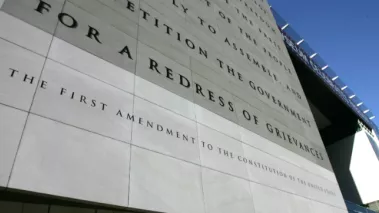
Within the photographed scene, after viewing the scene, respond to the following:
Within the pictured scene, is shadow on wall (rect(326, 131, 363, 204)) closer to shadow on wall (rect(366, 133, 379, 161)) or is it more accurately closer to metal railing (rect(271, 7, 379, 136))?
shadow on wall (rect(366, 133, 379, 161))

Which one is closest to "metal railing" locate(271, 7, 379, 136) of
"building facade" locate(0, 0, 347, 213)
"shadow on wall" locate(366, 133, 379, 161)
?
"shadow on wall" locate(366, 133, 379, 161)

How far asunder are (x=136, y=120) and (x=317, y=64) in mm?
30056

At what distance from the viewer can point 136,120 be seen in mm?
6125

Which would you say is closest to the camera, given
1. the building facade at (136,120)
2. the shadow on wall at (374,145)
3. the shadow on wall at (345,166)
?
the building facade at (136,120)

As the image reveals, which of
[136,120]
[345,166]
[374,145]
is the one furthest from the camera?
[374,145]

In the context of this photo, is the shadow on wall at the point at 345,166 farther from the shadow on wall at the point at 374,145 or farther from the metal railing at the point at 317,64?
the metal railing at the point at 317,64

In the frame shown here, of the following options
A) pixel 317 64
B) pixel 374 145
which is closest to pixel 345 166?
pixel 374 145

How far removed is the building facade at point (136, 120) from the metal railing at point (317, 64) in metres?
18.1

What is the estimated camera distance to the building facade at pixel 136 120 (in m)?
4.59

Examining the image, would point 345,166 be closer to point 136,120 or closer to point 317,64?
point 317,64

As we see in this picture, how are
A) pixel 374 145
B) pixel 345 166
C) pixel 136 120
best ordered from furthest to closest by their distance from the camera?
pixel 374 145, pixel 345 166, pixel 136 120

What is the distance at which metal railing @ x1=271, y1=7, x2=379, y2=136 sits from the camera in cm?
2819

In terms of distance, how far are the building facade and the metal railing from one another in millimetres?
18136

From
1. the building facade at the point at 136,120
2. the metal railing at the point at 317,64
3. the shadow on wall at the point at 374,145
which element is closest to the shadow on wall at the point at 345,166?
the shadow on wall at the point at 374,145
